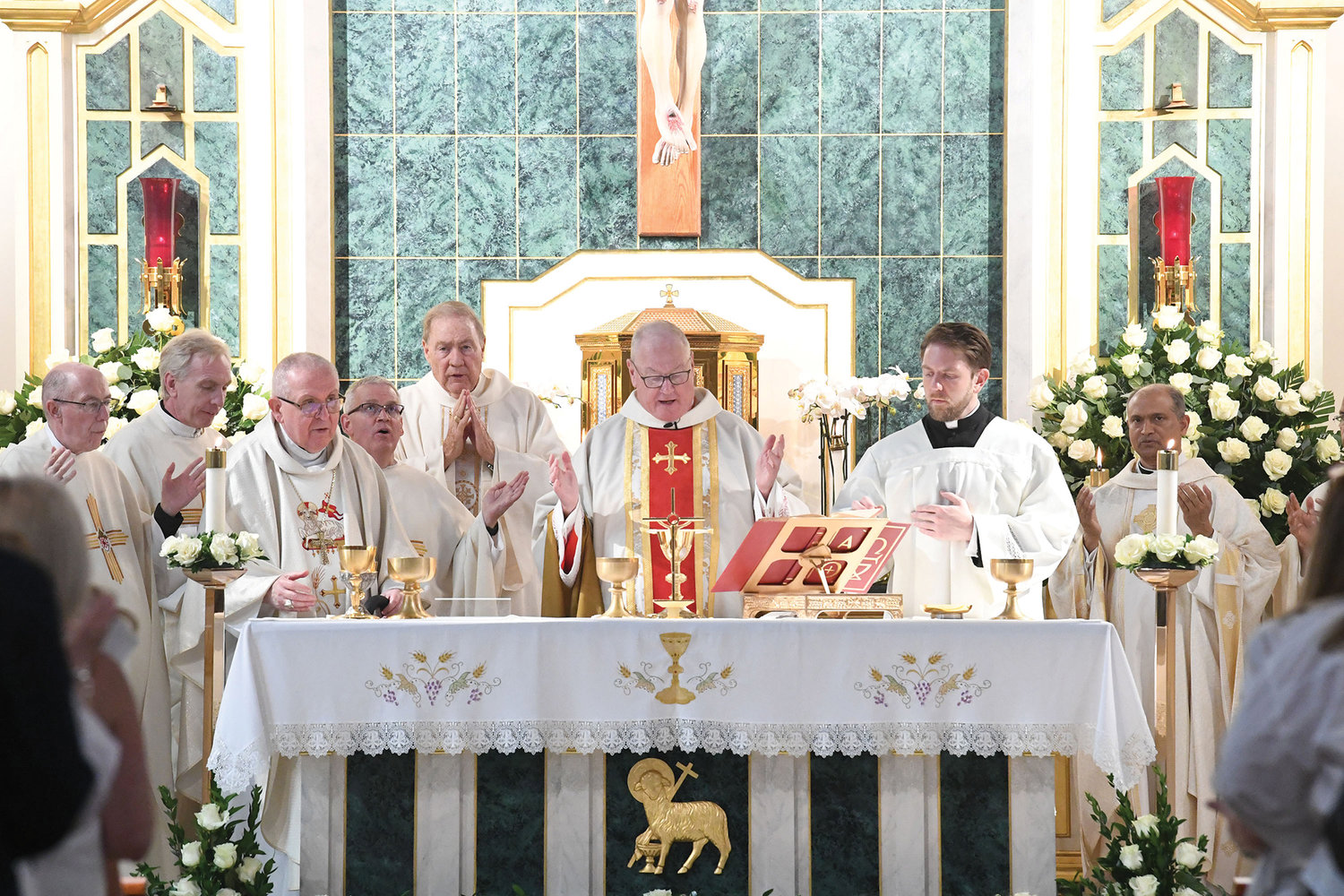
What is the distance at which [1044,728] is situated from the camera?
4.10 meters

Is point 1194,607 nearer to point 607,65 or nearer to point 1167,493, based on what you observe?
point 1167,493

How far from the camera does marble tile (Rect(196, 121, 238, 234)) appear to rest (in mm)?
7543

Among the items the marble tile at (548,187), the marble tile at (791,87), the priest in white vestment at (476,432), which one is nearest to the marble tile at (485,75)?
the marble tile at (548,187)

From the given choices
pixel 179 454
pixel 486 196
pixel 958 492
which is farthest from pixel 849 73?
pixel 179 454

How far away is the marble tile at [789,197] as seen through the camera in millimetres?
7820

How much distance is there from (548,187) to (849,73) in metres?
1.69

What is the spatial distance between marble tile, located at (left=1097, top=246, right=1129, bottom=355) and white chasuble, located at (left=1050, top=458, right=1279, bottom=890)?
5.25 feet

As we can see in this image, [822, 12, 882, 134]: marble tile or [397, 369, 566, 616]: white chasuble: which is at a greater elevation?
[822, 12, 882, 134]: marble tile

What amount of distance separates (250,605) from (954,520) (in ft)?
7.63

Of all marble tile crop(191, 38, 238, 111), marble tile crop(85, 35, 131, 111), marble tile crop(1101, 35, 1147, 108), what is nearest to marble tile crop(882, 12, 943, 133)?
marble tile crop(1101, 35, 1147, 108)

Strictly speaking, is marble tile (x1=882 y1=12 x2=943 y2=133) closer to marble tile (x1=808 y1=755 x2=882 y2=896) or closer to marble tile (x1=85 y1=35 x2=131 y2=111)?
marble tile (x1=85 y1=35 x2=131 y2=111)

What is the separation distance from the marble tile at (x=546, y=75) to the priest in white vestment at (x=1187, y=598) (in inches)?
137

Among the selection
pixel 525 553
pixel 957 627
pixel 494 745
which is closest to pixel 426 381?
pixel 525 553

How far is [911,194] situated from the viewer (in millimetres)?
7793
